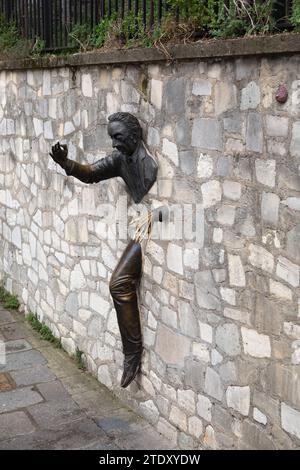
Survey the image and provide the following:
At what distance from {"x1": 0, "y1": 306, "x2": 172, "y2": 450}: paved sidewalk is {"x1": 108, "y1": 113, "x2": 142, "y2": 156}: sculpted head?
6.70 ft

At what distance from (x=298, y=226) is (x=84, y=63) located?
8.86 ft

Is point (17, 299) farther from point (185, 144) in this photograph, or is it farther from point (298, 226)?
point (298, 226)

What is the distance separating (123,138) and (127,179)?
346mm

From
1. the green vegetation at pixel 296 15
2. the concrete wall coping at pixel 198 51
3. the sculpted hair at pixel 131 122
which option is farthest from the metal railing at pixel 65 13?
the sculpted hair at pixel 131 122

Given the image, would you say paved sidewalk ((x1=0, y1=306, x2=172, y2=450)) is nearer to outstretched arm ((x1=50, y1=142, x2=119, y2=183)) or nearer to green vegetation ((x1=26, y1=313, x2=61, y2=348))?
green vegetation ((x1=26, y1=313, x2=61, y2=348))

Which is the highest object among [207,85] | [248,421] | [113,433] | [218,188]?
[207,85]

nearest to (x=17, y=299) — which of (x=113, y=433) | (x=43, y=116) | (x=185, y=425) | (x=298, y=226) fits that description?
(x=43, y=116)

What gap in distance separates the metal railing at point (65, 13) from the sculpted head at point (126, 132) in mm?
737

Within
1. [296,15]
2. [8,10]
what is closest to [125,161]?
[296,15]

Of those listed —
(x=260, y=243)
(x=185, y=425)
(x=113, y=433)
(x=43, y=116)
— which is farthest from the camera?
(x=43, y=116)

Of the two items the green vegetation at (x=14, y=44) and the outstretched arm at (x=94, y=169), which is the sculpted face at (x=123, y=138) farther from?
the green vegetation at (x=14, y=44)

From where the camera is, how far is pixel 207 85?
3.89m

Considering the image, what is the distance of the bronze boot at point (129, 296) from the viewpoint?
4.78 metres

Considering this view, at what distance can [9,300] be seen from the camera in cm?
774
